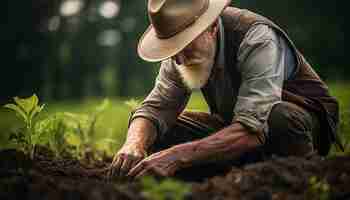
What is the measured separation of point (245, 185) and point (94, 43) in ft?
39.8

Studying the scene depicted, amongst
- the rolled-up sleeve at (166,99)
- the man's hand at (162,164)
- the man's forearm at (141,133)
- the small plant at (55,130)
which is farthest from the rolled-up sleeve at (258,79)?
the small plant at (55,130)

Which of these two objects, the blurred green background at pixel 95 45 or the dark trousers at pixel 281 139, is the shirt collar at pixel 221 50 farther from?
the blurred green background at pixel 95 45

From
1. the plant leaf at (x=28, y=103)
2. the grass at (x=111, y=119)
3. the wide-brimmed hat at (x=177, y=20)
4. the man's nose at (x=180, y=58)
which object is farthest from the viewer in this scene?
the grass at (x=111, y=119)

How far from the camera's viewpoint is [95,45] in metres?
15.2

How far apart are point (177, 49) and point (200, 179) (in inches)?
37.3

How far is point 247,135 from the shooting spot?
4.01 metres

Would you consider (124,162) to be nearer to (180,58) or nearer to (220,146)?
(220,146)

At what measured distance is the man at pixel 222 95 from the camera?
157 inches

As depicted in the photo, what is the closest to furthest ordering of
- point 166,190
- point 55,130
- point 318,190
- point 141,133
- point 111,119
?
point 166,190
point 318,190
point 141,133
point 55,130
point 111,119

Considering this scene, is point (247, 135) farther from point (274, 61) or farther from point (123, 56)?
point (123, 56)

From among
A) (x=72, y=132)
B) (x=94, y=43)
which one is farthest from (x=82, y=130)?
(x=94, y=43)

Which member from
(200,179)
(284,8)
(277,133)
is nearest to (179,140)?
(200,179)

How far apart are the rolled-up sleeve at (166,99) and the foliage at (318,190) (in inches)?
62.0

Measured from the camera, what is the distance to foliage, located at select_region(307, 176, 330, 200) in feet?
10.8
